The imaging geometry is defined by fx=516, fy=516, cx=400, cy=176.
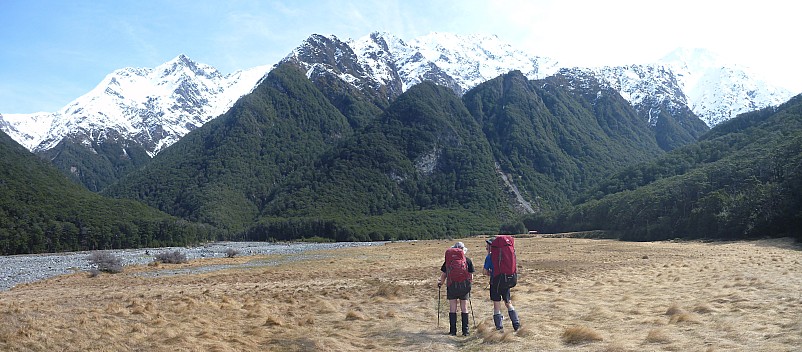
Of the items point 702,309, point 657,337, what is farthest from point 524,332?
point 702,309

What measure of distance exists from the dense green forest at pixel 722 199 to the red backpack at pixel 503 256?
195ft

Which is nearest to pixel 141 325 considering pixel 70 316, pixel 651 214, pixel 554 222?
pixel 70 316

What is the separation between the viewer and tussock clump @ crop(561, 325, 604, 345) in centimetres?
1042

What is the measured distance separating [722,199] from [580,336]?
7833 centimetres

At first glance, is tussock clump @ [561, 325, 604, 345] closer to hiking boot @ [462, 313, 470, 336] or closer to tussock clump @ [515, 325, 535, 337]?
tussock clump @ [515, 325, 535, 337]

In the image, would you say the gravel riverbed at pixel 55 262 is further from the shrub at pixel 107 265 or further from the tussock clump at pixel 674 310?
the tussock clump at pixel 674 310

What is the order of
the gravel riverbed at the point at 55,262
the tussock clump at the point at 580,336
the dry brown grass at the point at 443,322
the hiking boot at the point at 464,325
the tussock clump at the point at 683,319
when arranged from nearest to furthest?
the dry brown grass at the point at 443,322, the tussock clump at the point at 580,336, the tussock clump at the point at 683,319, the hiking boot at the point at 464,325, the gravel riverbed at the point at 55,262

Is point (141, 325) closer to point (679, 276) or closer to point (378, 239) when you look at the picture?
point (679, 276)

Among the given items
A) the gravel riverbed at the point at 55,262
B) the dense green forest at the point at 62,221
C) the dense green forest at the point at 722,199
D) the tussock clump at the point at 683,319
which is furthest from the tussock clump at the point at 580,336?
the dense green forest at the point at 62,221

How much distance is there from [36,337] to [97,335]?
3.53 ft

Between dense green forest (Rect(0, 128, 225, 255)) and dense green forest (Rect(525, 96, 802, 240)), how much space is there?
107 meters

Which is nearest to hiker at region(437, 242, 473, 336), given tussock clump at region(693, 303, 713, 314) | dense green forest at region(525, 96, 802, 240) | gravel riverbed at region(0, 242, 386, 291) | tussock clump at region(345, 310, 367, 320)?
tussock clump at region(345, 310, 367, 320)

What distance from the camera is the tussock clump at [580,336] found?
34.2 ft

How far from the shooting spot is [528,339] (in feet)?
36.3
